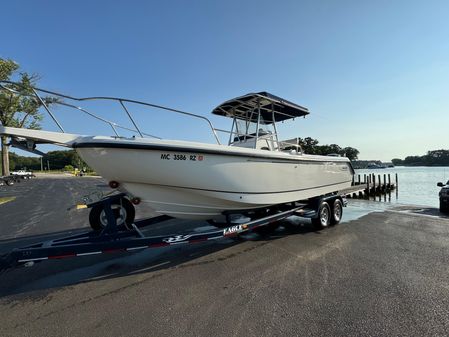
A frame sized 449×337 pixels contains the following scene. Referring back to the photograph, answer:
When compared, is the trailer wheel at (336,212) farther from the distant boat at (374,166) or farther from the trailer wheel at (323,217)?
the distant boat at (374,166)

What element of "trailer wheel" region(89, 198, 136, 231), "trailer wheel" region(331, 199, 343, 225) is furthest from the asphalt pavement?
"trailer wheel" region(331, 199, 343, 225)

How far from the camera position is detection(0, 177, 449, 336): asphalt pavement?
9.33 ft

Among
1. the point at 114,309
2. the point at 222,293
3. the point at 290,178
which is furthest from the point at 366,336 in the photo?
the point at 290,178

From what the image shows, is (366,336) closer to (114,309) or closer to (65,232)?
(114,309)

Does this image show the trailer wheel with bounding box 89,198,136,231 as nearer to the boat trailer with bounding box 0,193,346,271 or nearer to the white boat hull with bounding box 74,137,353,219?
the boat trailer with bounding box 0,193,346,271

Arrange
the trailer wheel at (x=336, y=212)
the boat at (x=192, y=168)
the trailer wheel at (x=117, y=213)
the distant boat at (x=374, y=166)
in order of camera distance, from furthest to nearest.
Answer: the distant boat at (x=374, y=166) → the trailer wheel at (x=336, y=212) → the trailer wheel at (x=117, y=213) → the boat at (x=192, y=168)

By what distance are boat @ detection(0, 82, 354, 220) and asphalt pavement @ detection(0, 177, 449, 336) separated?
3.28 feet

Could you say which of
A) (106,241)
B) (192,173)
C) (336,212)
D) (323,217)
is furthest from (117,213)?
(336,212)

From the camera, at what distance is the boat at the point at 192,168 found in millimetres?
4098

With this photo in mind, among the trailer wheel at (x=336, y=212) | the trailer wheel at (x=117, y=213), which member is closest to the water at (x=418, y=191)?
the trailer wheel at (x=336, y=212)

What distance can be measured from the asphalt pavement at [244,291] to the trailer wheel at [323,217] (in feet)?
3.17

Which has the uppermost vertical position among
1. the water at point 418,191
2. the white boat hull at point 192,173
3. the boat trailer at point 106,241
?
the white boat hull at point 192,173

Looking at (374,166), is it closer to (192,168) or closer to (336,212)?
(336,212)

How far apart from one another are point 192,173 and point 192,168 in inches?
3.3
